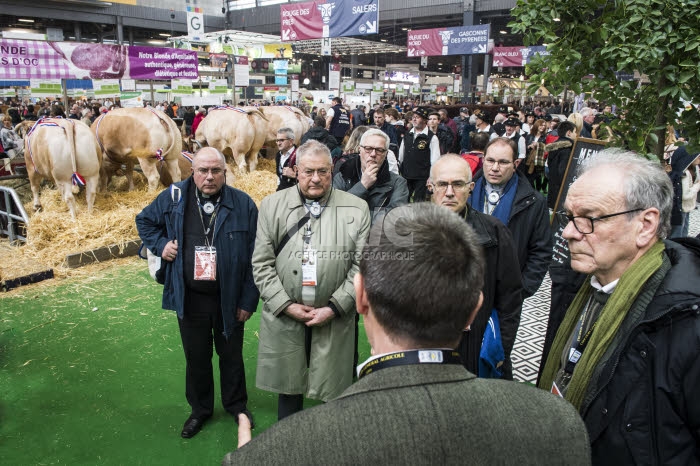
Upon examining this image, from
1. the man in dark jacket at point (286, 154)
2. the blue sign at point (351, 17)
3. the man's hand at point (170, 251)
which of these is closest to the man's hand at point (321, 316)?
the man's hand at point (170, 251)

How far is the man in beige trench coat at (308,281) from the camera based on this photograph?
2.76 meters

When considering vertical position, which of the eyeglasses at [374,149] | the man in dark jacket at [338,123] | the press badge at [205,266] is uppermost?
the man in dark jacket at [338,123]

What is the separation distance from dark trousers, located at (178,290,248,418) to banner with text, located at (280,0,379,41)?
1120cm

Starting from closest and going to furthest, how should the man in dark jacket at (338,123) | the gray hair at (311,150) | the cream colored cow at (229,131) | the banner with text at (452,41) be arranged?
the gray hair at (311,150) → the cream colored cow at (229,131) → the man in dark jacket at (338,123) → the banner with text at (452,41)

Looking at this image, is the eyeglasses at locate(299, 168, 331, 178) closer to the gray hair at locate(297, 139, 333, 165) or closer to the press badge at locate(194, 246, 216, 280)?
the gray hair at locate(297, 139, 333, 165)

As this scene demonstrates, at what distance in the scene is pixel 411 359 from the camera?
0.94 meters

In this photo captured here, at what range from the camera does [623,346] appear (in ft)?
4.80

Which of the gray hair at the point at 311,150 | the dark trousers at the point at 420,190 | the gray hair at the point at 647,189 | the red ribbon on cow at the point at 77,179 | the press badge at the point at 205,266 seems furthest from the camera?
the dark trousers at the point at 420,190

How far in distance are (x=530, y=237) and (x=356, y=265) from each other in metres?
1.25

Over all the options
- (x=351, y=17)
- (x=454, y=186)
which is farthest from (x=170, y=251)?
(x=351, y=17)

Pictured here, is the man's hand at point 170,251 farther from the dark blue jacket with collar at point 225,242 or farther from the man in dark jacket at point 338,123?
the man in dark jacket at point 338,123

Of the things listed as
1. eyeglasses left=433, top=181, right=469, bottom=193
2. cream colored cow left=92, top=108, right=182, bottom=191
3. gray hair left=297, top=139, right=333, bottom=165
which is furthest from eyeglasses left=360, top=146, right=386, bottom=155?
cream colored cow left=92, top=108, right=182, bottom=191

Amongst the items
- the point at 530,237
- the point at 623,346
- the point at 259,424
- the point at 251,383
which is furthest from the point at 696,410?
the point at 251,383

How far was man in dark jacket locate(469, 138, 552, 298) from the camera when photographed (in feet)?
10.6
